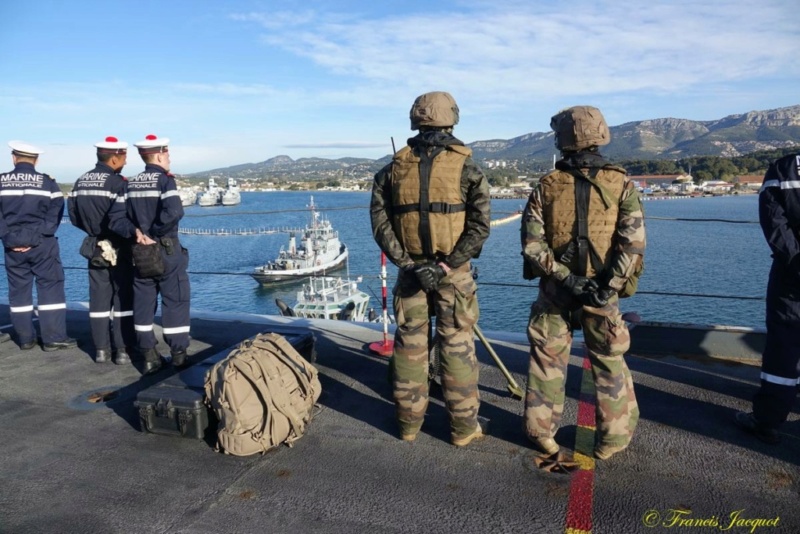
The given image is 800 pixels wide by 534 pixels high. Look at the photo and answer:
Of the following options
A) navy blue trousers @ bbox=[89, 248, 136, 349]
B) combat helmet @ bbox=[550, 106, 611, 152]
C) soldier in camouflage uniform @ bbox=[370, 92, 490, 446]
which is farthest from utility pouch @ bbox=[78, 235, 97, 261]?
combat helmet @ bbox=[550, 106, 611, 152]

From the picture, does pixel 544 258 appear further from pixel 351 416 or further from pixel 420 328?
pixel 351 416

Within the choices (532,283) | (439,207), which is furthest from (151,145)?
(532,283)

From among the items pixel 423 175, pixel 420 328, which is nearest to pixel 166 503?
pixel 420 328

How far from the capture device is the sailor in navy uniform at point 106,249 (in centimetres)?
462

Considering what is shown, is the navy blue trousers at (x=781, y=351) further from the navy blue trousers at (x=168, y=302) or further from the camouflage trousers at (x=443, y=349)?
the navy blue trousers at (x=168, y=302)

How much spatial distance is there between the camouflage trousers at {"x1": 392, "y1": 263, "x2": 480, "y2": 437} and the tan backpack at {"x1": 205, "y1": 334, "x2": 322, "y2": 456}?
629 millimetres

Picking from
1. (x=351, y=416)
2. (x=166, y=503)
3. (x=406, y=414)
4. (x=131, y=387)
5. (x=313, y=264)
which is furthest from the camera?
(x=313, y=264)

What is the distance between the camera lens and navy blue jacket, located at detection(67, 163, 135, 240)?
4.61 metres

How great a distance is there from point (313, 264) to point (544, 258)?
2035 inches

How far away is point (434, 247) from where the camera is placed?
10.5 ft

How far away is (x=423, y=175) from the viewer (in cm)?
313

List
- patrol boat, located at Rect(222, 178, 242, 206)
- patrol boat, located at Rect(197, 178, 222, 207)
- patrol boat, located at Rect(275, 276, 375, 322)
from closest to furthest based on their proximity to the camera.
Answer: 1. patrol boat, located at Rect(275, 276, 375, 322)
2. patrol boat, located at Rect(197, 178, 222, 207)
3. patrol boat, located at Rect(222, 178, 242, 206)
